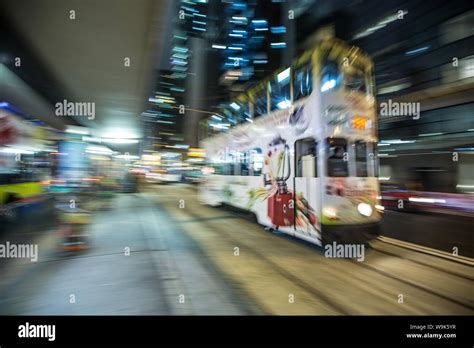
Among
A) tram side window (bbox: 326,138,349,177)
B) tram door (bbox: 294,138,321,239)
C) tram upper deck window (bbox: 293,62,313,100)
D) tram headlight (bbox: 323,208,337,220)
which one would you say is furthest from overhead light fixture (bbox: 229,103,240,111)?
tram headlight (bbox: 323,208,337,220)

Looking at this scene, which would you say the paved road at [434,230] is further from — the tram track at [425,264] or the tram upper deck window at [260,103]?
the tram upper deck window at [260,103]

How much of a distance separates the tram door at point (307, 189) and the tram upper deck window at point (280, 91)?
1197 millimetres

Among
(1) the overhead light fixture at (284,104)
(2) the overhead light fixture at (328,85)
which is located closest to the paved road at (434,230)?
(2) the overhead light fixture at (328,85)

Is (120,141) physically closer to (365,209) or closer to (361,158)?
(361,158)

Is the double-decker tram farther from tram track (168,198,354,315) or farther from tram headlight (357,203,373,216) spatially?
tram track (168,198,354,315)

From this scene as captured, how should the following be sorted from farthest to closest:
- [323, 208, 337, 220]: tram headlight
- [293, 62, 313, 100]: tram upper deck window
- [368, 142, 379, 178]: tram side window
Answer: [368, 142, 379, 178]: tram side window
[293, 62, 313, 100]: tram upper deck window
[323, 208, 337, 220]: tram headlight

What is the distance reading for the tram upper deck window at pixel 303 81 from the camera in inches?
226

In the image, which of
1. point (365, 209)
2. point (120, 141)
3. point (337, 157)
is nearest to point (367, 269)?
point (365, 209)

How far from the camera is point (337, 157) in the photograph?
5.58 m

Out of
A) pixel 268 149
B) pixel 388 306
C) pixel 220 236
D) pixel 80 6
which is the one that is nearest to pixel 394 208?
pixel 268 149

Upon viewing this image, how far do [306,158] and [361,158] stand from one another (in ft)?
3.79

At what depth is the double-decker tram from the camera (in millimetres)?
5496

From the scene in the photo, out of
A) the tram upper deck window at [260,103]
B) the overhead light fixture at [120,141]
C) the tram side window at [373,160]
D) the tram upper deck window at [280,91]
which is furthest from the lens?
the overhead light fixture at [120,141]

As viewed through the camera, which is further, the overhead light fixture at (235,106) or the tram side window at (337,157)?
the overhead light fixture at (235,106)
